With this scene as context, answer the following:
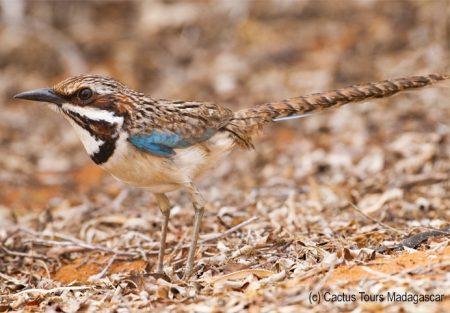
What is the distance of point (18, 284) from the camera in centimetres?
643

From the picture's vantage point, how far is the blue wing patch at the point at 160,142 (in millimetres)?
5824

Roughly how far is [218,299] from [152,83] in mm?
8170

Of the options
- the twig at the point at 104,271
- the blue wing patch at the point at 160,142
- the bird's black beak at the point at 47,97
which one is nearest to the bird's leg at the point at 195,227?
the blue wing patch at the point at 160,142

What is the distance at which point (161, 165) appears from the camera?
588 cm

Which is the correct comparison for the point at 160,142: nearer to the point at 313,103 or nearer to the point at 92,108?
the point at 92,108

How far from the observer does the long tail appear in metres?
6.41

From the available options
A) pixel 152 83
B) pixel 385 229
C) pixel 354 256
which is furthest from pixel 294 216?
pixel 152 83

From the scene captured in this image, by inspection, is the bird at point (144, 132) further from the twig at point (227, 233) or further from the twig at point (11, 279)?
the twig at point (11, 279)

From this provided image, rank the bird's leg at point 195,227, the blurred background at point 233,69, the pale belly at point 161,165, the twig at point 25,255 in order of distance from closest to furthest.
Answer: the pale belly at point 161,165 < the bird's leg at point 195,227 < the twig at point 25,255 < the blurred background at point 233,69

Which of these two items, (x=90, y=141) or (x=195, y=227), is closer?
(x=90, y=141)

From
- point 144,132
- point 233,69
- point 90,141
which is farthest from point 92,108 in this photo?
point 233,69

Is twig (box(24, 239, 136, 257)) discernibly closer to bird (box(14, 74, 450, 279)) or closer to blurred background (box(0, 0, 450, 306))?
blurred background (box(0, 0, 450, 306))

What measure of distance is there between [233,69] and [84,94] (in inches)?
287

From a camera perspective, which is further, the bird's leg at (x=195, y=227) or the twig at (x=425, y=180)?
the twig at (x=425, y=180)
